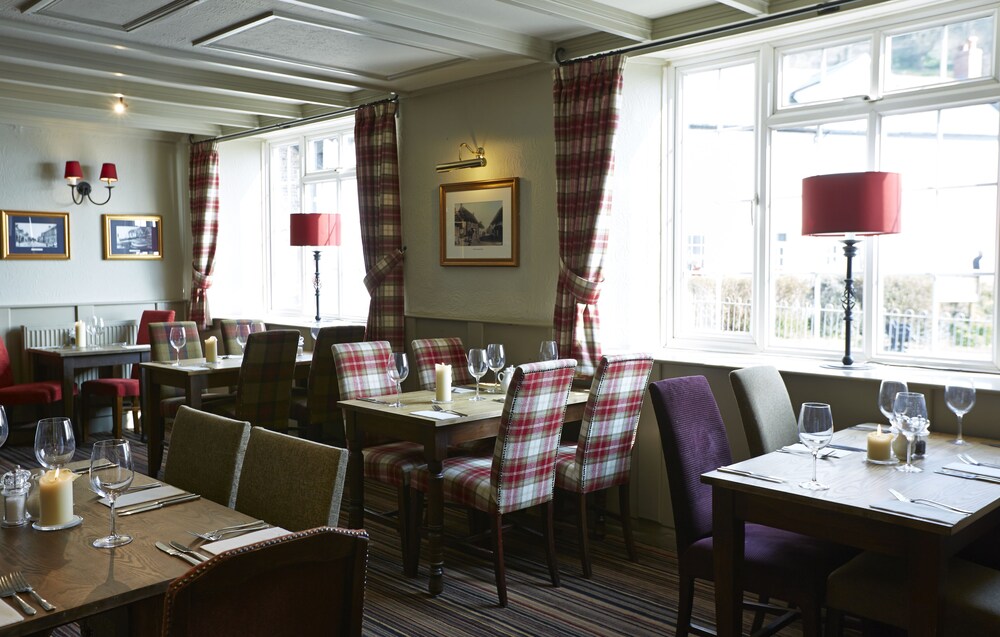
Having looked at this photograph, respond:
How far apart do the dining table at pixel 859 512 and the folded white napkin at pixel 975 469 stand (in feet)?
0.04

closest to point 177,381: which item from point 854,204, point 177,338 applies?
point 177,338

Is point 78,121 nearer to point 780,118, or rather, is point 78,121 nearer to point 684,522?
point 780,118

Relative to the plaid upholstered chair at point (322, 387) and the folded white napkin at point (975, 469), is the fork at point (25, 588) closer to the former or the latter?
the folded white napkin at point (975, 469)

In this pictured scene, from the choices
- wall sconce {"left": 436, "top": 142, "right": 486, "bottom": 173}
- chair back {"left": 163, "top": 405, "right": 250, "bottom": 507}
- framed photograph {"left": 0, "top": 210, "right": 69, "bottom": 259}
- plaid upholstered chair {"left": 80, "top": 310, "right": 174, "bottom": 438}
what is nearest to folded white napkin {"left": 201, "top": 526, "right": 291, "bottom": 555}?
chair back {"left": 163, "top": 405, "right": 250, "bottom": 507}

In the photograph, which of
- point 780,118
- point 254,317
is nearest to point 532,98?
point 780,118

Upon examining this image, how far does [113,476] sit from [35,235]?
6006 mm

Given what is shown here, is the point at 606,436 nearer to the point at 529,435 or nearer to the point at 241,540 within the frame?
the point at 529,435

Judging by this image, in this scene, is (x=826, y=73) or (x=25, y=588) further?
(x=826, y=73)

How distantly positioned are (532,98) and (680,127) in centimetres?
88

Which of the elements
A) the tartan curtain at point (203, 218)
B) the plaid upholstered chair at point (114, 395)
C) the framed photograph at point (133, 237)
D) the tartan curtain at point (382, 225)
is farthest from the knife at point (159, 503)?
the framed photograph at point (133, 237)

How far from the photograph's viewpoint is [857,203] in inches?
134

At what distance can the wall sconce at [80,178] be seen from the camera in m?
7.04

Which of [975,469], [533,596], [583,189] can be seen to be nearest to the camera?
[975,469]

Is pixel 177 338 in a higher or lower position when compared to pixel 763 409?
higher
